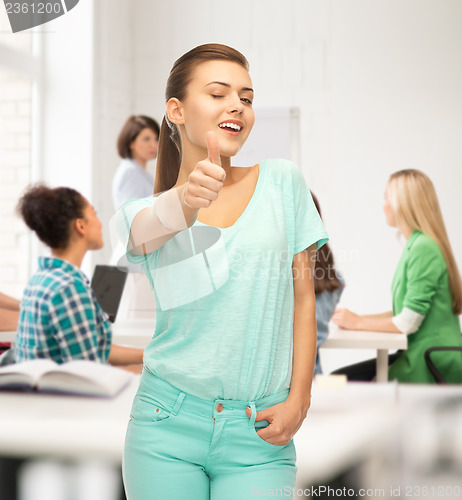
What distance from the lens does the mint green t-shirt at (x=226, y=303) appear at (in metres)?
0.72

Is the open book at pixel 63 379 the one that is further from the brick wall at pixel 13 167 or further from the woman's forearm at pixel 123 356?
the brick wall at pixel 13 167

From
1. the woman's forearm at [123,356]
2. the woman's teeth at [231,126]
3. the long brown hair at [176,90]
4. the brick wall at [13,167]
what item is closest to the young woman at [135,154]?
the brick wall at [13,167]

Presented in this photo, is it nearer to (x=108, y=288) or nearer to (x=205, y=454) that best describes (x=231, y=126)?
(x=205, y=454)

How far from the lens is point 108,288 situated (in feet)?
8.70

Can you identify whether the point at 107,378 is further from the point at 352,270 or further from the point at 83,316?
the point at 352,270

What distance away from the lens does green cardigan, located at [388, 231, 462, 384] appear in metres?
2.59

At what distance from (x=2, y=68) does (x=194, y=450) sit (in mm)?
3813

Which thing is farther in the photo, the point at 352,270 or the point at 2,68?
the point at 352,270

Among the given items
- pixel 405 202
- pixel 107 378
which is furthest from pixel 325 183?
pixel 107 378

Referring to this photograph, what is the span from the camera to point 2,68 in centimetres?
402

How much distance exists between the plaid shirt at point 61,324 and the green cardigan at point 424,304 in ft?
4.20

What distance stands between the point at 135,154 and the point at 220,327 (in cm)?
302

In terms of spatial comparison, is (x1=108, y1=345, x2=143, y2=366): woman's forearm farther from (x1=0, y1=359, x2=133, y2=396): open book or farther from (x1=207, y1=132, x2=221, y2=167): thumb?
(x1=207, y1=132, x2=221, y2=167): thumb

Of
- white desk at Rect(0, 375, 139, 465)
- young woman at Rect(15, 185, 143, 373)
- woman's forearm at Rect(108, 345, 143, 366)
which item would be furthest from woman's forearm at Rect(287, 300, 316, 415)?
woman's forearm at Rect(108, 345, 143, 366)
